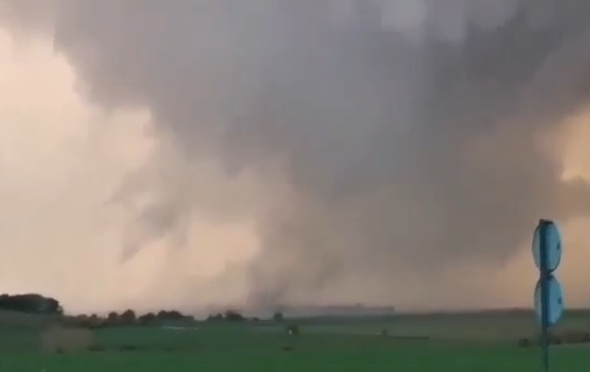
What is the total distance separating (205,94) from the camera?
350cm

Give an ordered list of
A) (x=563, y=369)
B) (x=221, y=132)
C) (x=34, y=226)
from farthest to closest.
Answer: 1. (x=563, y=369)
2. (x=221, y=132)
3. (x=34, y=226)

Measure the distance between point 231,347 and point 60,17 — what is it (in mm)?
1390

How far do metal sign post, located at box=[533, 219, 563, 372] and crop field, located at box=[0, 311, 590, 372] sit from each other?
3.61 feet

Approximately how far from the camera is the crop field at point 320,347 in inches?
133

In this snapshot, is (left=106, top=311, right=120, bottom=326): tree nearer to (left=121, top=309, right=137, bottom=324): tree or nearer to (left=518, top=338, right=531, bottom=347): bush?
(left=121, top=309, right=137, bottom=324): tree

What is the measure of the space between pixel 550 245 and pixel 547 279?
0.32 feet

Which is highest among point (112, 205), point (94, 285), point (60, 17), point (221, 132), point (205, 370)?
point (60, 17)

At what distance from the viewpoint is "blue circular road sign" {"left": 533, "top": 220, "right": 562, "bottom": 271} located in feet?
8.04

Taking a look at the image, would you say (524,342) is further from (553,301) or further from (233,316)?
(553,301)

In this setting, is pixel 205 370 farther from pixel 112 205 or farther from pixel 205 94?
pixel 205 94

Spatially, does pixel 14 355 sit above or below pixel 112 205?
below

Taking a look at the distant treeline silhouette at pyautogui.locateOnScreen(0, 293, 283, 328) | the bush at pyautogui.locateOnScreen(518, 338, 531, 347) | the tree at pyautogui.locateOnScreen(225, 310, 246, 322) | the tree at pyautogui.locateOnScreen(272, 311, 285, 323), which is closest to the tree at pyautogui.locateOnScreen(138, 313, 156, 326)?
the distant treeline silhouette at pyautogui.locateOnScreen(0, 293, 283, 328)

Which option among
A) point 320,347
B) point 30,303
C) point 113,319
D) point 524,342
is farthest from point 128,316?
point 524,342

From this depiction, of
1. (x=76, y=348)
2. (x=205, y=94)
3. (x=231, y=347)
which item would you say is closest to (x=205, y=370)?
(x=231, y=347)
